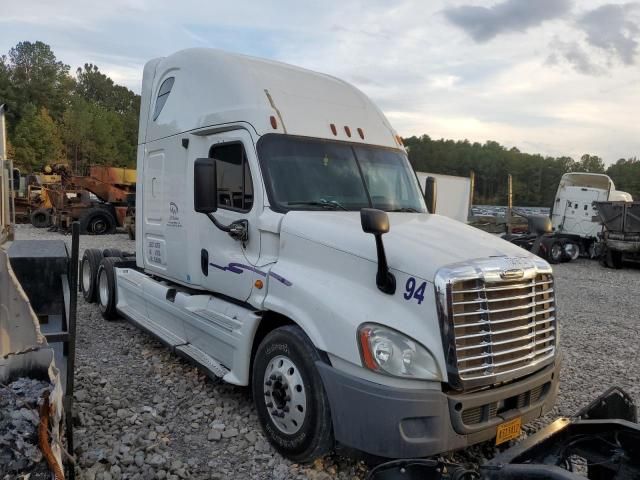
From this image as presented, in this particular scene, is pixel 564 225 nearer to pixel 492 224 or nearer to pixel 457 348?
pixel 492 224

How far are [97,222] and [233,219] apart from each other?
1892 centimetres

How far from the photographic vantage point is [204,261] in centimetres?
509

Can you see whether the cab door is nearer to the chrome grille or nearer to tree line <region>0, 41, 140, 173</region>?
the chrome grille

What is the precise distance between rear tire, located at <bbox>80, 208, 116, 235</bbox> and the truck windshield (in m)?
19.0

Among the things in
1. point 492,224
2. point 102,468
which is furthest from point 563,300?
point 492,224

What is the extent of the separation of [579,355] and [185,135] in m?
5.81

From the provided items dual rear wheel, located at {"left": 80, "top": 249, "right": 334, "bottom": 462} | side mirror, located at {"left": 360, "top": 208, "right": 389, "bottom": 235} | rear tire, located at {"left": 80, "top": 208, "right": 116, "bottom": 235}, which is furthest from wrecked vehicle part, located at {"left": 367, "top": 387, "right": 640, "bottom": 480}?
rear tire, located at {"left": 80, "top": 208, "right": 116, "bottom": 235}

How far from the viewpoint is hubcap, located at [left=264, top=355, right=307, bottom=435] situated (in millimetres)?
3646

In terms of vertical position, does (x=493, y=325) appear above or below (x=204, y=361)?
above

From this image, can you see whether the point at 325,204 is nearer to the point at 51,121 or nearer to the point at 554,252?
the point at 554,252

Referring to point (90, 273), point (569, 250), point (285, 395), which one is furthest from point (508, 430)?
point (569, 250)

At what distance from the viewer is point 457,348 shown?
3.18 m

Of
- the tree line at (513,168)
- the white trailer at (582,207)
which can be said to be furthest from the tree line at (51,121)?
the white trailer at (582,207)

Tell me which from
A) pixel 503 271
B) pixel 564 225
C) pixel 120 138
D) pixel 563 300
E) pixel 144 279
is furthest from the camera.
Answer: pixel 120 138
